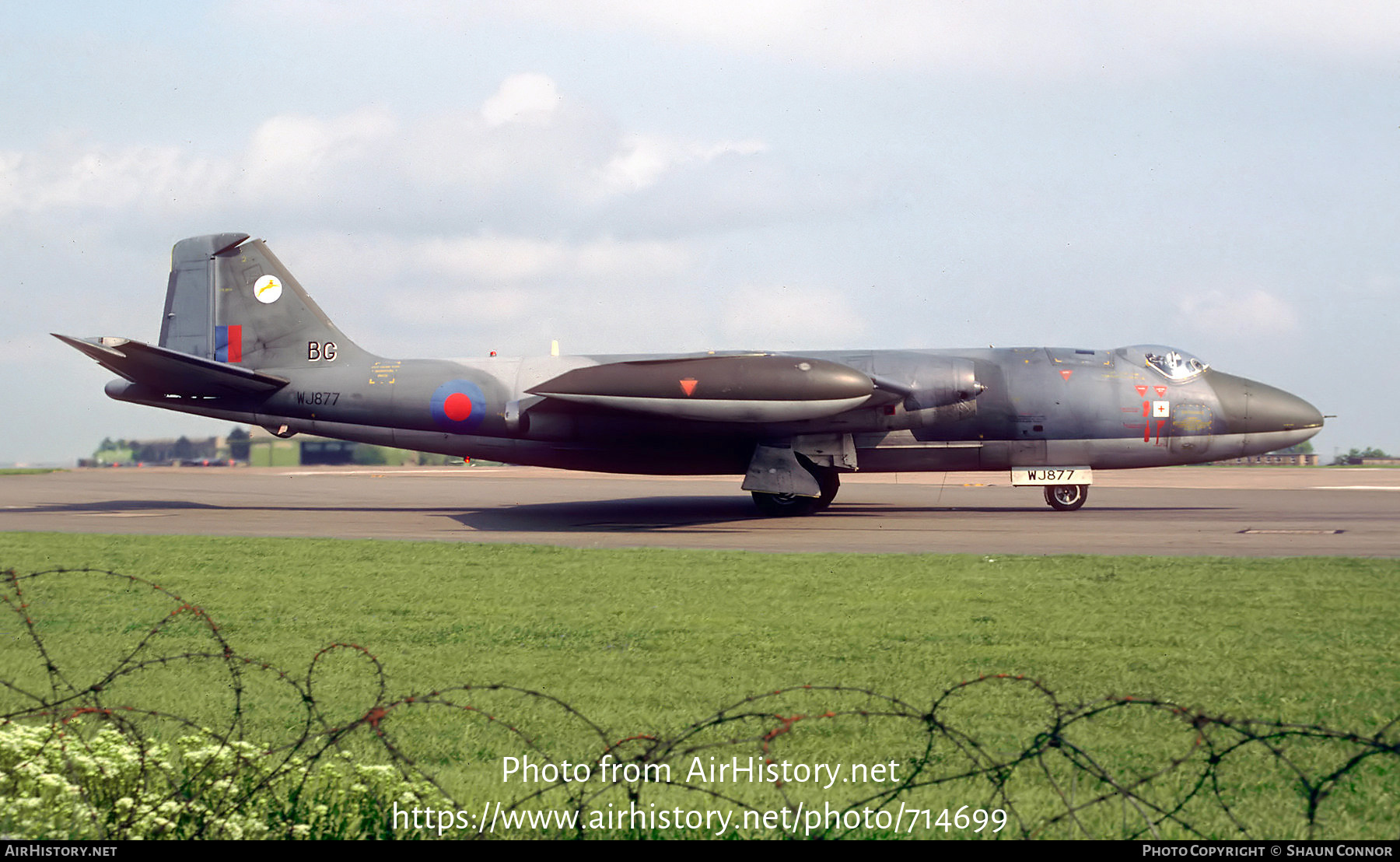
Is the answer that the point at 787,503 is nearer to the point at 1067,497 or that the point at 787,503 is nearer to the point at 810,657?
the point at 1067,497

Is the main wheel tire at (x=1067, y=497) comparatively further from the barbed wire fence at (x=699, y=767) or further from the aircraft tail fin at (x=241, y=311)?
the barbed wire fence at (x=699, y=767)

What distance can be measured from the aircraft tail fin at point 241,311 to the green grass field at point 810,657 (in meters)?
10.9

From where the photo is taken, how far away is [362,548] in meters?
16.9

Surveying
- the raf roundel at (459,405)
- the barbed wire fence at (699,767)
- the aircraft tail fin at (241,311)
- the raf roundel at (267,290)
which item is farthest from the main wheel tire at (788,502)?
the barbed wire fence at (699,767)

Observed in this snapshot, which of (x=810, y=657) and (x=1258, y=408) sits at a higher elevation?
(x=1258, y=408)

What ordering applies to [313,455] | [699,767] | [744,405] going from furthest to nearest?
[313,455] < [744,405] < [699,767]

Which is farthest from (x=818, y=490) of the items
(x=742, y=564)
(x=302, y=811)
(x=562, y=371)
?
(x=302, y=811)

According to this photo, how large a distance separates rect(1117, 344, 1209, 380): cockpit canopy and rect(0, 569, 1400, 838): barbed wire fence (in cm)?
1838

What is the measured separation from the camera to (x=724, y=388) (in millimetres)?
21766

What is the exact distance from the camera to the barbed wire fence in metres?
4.89

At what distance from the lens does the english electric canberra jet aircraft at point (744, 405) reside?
2202 cm

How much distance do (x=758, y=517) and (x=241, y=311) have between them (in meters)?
13.7

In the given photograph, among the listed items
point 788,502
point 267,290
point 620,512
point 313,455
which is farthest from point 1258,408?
point 313,455
